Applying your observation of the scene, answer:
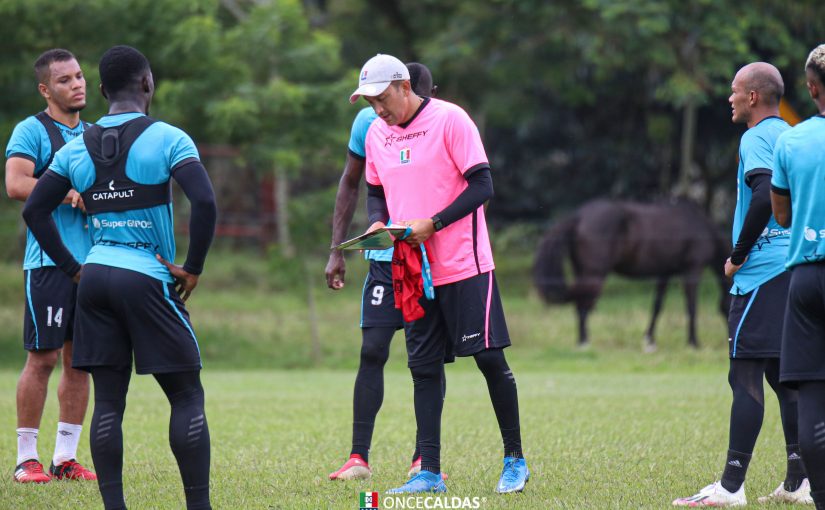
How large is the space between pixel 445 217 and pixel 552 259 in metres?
13.8

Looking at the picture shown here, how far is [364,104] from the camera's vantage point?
17.2 m

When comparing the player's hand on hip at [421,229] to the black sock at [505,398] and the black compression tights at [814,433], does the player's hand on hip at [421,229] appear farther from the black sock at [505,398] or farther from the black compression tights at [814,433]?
the black compression tights at [814,433]

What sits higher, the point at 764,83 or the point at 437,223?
the point at 764,83

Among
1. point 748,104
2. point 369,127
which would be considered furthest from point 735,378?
point 369,127

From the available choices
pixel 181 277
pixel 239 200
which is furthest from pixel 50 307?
pixel 239 200

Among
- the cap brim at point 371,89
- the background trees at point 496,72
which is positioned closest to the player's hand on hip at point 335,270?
the cap brim at point 371,89

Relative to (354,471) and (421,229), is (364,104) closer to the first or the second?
(354,471)

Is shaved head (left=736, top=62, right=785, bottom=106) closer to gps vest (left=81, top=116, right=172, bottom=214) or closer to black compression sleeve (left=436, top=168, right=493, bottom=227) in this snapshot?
black compression sleeve (left=436, top=168, right=493, bottom=227)

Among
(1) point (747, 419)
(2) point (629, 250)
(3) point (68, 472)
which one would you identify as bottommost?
(3) point (68, 472)

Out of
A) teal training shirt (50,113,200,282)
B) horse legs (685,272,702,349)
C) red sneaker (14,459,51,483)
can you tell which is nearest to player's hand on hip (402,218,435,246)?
teal training shirt (50,113,200,282)

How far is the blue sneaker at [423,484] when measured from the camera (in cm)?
620

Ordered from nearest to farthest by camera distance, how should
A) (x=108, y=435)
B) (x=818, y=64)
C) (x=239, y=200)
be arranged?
1. (x=818, y=64)
2. (x=108, y=435)
3. (x=239, y=200)

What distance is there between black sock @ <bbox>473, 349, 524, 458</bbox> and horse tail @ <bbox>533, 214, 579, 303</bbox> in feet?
43.3

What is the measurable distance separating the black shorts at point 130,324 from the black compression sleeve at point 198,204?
24 centimetres
